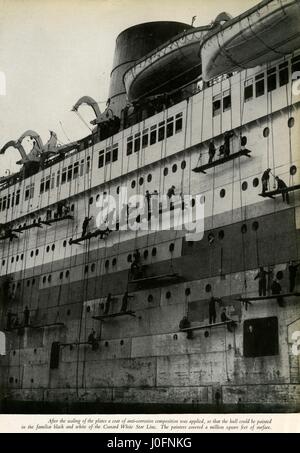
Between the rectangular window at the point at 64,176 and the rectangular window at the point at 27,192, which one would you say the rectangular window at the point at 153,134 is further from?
the rectangular window at the point at 27,192

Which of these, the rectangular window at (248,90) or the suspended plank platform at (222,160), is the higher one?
the rectangular window at (248,90)

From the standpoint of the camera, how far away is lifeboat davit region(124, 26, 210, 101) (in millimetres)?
10547

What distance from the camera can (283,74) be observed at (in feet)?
28.5

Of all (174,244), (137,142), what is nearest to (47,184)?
(137,142)

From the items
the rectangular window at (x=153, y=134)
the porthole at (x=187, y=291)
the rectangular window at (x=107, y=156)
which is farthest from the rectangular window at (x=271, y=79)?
the rectangular window at (x=107, y=156)

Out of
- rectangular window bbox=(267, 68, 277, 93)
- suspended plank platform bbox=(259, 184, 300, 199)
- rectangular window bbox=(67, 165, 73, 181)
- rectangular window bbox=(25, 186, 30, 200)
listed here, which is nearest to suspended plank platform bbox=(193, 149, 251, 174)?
suspended plank platform bbox=(259, 184, 300, 199)

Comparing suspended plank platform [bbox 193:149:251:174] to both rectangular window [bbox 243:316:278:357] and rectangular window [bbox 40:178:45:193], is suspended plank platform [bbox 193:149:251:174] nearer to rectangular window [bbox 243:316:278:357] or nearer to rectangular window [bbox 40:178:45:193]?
rectangular window [bbox 243:316:278:357]

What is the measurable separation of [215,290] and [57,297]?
4.27 metres

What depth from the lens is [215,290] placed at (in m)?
8.78

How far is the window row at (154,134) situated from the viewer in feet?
34.6

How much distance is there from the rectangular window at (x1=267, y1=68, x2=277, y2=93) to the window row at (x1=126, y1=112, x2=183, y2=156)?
2.04 m

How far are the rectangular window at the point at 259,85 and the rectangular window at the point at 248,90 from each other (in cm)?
10

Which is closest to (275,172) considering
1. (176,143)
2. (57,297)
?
(176,143)

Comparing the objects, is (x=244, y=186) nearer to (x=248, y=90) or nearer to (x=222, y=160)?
(x=222, y=160)
